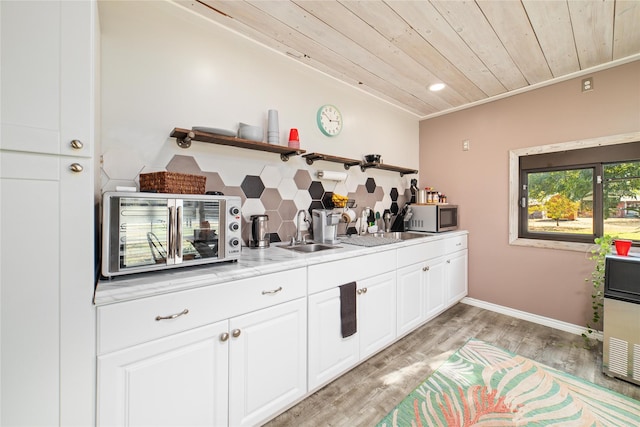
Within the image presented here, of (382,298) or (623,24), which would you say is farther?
(382,298)

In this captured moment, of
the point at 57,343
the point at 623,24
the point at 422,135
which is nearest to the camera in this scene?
the point at 57,343

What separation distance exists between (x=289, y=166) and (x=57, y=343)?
5.84 feet

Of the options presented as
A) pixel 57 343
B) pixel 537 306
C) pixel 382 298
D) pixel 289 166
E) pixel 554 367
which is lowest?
pixel 554 367

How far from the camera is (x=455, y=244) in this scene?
3.11m

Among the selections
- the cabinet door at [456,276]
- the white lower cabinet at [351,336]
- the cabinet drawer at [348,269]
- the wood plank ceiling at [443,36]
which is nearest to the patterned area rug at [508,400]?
the white lower cabinet at [351,336]

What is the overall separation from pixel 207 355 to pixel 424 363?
5.57 feet

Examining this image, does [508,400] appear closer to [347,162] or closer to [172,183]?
[347,162]

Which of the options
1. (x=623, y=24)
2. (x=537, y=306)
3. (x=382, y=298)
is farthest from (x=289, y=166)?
(x=537, y=306)

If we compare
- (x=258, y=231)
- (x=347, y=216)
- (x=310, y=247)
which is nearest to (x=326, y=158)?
(x=347, y=216)

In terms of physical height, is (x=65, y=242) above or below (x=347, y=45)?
below

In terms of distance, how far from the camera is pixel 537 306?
284 cm

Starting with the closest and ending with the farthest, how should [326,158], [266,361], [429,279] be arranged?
[266,361]
[326,158]
[429,279]

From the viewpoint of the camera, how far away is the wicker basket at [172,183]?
1.33m

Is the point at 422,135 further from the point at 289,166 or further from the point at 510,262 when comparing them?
the point at 289,166
